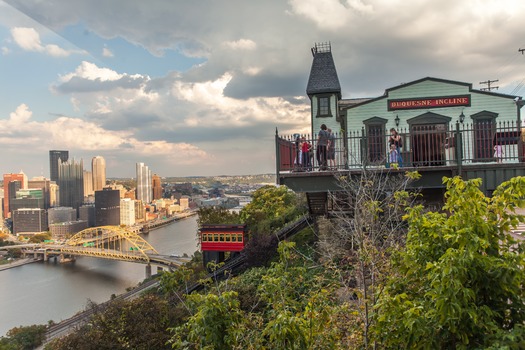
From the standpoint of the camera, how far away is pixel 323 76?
741 inches

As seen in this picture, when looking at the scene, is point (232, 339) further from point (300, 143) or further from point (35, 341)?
point (35, 341)

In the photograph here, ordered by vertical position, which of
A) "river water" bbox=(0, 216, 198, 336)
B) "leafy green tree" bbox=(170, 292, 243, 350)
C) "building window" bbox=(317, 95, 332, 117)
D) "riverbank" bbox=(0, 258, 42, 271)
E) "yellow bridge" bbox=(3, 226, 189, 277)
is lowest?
"riverbank" bbox=(0, 258, 42, 271)

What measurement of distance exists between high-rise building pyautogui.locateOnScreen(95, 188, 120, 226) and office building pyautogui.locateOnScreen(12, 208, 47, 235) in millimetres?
21553

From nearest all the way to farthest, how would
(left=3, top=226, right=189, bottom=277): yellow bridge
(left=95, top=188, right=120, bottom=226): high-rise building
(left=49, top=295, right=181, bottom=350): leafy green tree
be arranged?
(left=49, top=295, right=181, bottom=350): leafy green tree → (left=3, top=226, right=189, bottom=277): yellow bridge → (left=95, top=188, right=120, bottom=226): high-rise building

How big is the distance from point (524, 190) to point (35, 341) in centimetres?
3867

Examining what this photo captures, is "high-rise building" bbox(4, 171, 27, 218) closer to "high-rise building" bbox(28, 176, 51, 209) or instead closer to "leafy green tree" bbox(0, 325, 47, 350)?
"high-rise building" bbox(28, 176, 51, 209)

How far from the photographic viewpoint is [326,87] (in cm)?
1803

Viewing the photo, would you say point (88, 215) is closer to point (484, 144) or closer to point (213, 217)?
point (213, 217)

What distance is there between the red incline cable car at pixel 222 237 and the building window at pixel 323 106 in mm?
11767

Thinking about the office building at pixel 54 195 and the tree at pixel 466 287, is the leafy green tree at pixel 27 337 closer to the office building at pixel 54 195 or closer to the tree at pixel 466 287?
the tree at pixel 466 287

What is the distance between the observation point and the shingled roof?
1802 cm

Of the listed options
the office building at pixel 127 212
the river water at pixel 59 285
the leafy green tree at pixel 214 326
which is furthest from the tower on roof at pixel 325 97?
the office building at pixel 127 212

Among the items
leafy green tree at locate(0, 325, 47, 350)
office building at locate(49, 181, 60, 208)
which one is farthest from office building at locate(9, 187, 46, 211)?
leafy green tree at locate(0, 325, 47, 350)

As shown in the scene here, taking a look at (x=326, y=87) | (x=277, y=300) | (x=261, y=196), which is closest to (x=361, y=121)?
(x=326, y=87)
